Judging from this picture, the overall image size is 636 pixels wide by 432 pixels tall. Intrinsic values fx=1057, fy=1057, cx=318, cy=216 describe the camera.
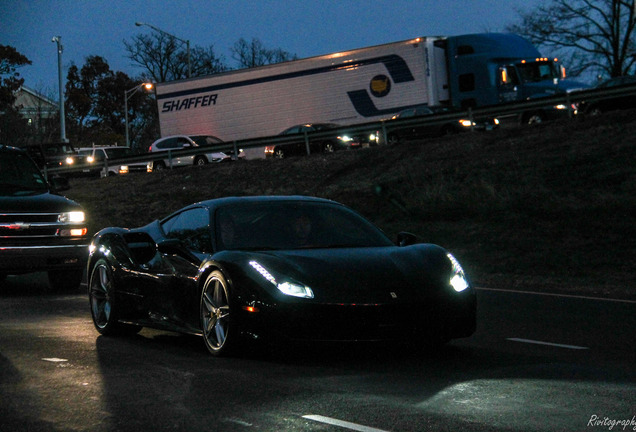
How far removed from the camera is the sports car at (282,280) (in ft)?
24.2

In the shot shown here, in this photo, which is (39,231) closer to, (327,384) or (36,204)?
(36,204)

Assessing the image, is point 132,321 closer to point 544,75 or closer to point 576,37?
point 544,75

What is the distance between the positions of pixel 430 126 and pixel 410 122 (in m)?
2.14

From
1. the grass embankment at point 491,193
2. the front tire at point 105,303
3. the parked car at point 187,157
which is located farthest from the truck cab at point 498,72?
the front tire at point 105,303

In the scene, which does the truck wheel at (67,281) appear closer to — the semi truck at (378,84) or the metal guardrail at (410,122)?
the metal guardrail at (410,122)

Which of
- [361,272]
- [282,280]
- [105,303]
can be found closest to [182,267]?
[282,280]

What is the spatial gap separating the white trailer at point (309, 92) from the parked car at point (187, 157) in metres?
1.25

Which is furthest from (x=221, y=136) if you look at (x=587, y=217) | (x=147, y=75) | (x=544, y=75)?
(x=147, y=75)

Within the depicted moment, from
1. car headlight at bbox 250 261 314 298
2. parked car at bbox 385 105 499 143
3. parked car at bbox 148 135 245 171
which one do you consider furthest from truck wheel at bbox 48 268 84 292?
parked car at bbox 148 135 245 171

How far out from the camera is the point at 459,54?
3650 cm

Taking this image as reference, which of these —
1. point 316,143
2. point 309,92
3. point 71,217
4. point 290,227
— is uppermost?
point 309,92

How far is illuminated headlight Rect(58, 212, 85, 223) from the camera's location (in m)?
14.3

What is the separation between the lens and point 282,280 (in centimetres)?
748

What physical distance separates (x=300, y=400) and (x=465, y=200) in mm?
15825
